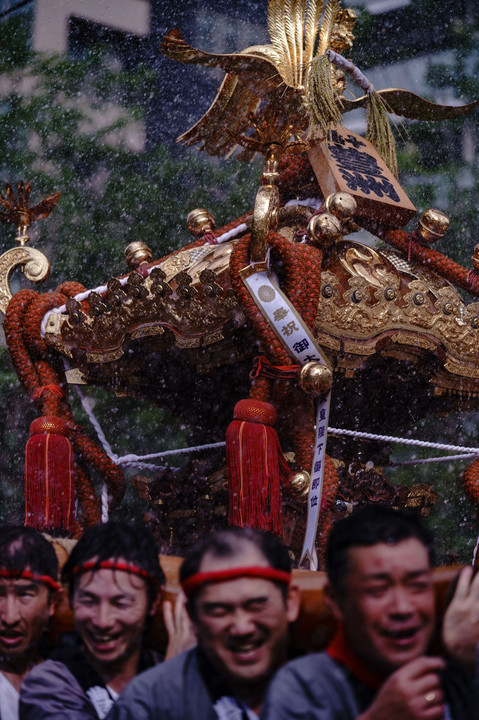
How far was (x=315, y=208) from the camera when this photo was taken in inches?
168

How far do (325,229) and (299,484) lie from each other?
1.02 meters

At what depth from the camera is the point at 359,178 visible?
4.07 m

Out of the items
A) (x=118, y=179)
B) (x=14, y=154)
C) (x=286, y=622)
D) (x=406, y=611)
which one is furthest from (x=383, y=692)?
(x=14, y=154)

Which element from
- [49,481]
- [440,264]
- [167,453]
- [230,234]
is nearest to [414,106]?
[440,264]

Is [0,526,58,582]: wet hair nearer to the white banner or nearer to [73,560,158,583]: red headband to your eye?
[73,560,158,583]: red headband

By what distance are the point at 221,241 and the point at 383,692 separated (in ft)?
10.1

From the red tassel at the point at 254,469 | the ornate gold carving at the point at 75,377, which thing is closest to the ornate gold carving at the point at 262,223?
the red tassel at the point at 254,469

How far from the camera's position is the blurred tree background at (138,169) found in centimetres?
934

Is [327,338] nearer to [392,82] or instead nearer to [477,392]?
[477,392]

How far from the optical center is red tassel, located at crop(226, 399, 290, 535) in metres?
3.37

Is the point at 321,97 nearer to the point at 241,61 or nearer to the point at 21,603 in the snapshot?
the point at 241,61

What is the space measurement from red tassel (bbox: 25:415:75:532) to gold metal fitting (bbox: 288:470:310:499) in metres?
1.12

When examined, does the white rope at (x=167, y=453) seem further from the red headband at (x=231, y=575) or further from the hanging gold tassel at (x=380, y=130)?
the red headband at (x=231, y=575)

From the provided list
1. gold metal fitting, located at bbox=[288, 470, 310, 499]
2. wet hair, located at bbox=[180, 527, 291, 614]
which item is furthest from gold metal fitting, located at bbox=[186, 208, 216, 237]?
wet hair, located at bbox=[180, 527, 291, 614]
